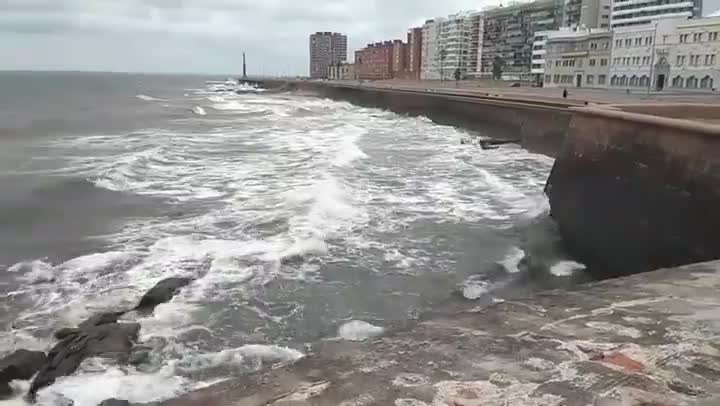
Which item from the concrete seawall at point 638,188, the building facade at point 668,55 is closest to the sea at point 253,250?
the concrete seawall at point 638,188

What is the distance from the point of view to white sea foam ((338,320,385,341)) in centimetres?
679

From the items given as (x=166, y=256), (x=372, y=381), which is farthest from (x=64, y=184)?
(x=372, y=381)

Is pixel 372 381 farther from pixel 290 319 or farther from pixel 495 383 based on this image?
pixel 290 319

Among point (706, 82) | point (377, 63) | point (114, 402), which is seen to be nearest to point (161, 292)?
point (114, 402)

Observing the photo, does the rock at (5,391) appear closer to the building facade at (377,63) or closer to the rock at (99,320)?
the rock at (99,320)

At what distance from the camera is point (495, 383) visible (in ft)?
10.0

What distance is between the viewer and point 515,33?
110 meters

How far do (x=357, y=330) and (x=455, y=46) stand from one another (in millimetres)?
128928

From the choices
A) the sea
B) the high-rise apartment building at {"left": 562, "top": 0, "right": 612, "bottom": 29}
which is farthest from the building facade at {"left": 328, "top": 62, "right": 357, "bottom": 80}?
the sea

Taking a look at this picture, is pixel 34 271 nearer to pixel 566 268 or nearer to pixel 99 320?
pixel 99 320

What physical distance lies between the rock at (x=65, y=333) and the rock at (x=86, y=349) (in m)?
0.10

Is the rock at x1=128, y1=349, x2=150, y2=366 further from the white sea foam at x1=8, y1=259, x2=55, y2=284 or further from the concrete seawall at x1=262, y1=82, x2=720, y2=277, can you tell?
the concrete seawall at x1=262, y1=82, x2=720, y2=277

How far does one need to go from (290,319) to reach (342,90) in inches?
2634

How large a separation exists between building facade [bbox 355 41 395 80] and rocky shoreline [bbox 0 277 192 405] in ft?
479
